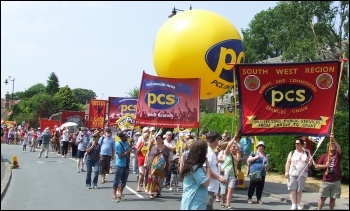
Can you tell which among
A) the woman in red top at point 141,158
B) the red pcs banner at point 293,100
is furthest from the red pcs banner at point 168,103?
the red pcs banner at point 293,100

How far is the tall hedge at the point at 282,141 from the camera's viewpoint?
1418 cm

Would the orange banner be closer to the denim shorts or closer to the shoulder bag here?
the denim shorts

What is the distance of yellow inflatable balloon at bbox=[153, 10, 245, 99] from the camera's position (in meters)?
13.2

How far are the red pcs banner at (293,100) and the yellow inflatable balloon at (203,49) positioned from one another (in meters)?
3.84

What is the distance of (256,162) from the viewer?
11.0m

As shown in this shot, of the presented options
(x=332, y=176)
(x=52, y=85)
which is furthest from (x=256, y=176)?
(x=52, y=85)

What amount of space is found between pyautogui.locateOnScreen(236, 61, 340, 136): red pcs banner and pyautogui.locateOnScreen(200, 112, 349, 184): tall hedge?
2.43m

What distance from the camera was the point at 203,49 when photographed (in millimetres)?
13180

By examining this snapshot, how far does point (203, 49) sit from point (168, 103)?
183 centimetres

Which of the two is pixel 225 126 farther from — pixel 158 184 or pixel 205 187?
pixel 205 187

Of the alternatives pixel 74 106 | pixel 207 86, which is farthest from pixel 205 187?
pixel 74 106

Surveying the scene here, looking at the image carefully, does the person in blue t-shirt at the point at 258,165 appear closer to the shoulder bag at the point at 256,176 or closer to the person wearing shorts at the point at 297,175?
the shoulder bag at the point at 256,176

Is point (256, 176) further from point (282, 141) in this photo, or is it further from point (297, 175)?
point (282, 141)

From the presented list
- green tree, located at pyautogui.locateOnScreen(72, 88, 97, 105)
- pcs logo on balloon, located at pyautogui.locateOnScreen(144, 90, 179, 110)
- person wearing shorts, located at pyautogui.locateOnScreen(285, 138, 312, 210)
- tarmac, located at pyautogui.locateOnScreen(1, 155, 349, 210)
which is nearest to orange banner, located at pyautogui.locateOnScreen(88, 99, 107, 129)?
tarmac, located at pyautogui.locateOnScreen(1, 155, 349, 210)
